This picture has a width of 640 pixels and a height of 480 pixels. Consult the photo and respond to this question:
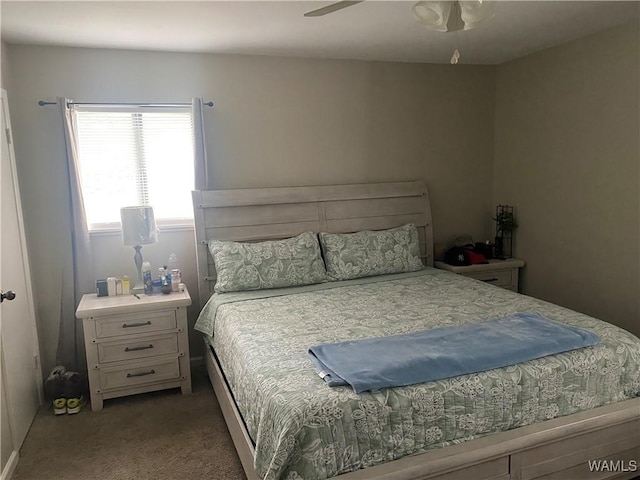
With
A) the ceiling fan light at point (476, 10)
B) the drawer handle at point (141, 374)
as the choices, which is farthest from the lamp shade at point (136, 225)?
the ceiling fan light at point (476, 10)

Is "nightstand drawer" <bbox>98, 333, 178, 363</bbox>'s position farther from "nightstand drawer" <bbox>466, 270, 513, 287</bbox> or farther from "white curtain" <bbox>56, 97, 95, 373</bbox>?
"nightstand drawer" <bbox>466, 270, 513, 287</bbox>

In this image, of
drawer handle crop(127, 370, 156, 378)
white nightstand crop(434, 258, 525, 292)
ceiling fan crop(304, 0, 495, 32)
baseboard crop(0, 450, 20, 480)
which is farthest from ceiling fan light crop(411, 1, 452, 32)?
baseboard crop(0, 450, 20, 480)

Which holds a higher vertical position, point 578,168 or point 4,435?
point 578,168

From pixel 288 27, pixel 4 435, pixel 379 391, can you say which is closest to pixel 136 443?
pixel 4 435

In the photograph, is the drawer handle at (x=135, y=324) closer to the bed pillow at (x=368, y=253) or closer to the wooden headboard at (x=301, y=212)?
the wooden headboard at (x=301, y=212)

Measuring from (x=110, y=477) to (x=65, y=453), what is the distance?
40 centimetres

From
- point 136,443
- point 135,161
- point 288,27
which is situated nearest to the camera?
point 136,443

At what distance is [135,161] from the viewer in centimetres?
349

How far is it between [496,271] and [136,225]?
2.83 m

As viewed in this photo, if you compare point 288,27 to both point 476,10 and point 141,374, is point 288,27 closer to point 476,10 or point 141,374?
point 476,10

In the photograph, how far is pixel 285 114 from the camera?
378cm

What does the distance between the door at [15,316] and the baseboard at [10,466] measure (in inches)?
1.7

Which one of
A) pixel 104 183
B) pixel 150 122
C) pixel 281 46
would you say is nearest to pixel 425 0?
pixel 281 46

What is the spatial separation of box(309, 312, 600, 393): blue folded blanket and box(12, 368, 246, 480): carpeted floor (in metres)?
0.91
